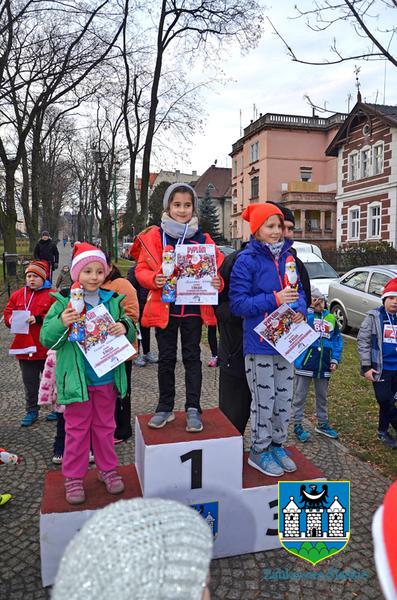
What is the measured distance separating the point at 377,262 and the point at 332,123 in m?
27.8

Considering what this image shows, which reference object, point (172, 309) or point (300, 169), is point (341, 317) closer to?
point (172, 309)

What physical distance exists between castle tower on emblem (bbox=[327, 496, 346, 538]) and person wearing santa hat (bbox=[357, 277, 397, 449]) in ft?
6.20

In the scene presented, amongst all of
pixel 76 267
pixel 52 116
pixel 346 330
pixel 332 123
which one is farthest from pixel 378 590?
pixel 332 123

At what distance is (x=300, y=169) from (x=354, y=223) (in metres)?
14.0

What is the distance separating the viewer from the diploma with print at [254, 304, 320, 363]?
9.95 ft

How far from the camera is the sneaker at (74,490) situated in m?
2.74

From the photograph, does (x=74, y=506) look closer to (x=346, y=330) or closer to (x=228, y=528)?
(x=228, y=528)

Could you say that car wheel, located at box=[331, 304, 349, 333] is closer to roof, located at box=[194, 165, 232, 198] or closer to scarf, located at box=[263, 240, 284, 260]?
scarf, located at box=[263, 240, 284, 260]

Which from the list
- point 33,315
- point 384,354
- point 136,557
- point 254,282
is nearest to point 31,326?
point 33,315

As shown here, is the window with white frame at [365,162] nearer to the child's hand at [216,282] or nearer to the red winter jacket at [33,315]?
the red winter jacket at [33,315]

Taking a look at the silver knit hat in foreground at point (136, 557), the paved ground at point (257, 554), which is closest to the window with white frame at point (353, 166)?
the paved ground at point (257, 554)

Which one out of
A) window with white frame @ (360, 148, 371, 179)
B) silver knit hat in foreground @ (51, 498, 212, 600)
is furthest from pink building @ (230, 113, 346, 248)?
silver knit hat in foreground @ (51, 498, 212, 600)

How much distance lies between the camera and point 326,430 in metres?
4.84

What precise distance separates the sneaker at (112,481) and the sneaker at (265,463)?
3.10 feet
